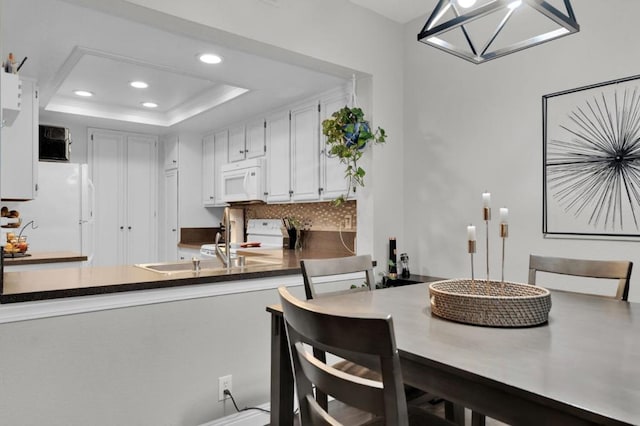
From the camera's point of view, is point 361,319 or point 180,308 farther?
point 180,308

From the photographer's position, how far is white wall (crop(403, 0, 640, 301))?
219cm

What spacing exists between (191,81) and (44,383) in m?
2.74

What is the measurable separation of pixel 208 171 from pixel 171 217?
28.8 inches

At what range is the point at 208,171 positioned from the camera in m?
5.09

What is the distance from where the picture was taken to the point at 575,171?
2277mm

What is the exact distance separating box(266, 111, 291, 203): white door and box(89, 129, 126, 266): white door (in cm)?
222

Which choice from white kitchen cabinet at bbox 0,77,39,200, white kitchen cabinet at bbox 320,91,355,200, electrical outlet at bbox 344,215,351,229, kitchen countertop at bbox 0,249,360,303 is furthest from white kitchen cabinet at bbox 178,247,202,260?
kitchen countertop at bbox 0,249,360,303

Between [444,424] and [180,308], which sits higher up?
[180,308]

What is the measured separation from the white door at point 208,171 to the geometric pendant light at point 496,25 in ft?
9.99

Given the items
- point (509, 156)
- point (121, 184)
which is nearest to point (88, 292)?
point (509, 156)

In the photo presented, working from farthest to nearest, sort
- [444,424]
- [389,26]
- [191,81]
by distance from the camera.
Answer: [191,81] → [389,26] → [444,424]

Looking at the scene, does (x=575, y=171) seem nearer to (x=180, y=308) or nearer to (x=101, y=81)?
(x=180, y=308)

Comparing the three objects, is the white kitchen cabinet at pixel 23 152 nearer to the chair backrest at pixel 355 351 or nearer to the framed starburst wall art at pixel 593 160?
the chair backrest at pixel 355 351

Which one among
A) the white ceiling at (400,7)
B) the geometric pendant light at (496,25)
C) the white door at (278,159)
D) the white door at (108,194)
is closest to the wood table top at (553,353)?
the geometric pendant light at (496,25)
